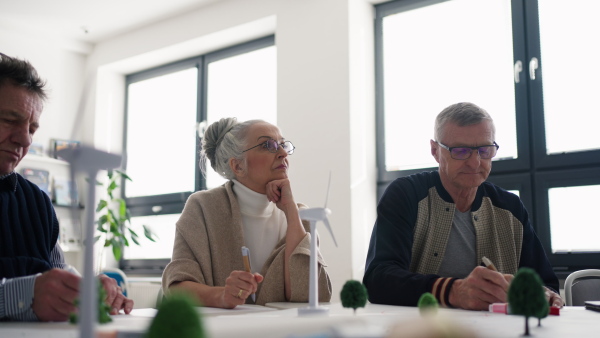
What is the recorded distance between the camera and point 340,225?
167 inches

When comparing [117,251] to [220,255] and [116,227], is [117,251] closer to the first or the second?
[116,227]

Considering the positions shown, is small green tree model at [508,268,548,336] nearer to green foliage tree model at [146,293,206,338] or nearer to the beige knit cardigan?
green foliage tree model at [146,293,206,338]

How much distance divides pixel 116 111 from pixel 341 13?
117 inches

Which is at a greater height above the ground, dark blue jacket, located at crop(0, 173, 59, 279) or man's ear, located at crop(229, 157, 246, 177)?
man's ear, located at crop(229, 157, 246, 177)

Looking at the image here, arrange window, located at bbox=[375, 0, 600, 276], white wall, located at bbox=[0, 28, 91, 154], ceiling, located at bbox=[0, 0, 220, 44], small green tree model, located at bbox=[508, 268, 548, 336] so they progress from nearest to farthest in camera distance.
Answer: small green tree model, located at bbox=[508, 268, 548, 336] < window, located at bbox=[375, 0, 600, 276] < ceiling, located at bbox=[0, 0, 220, 44] < white wall, located at bbox=[0, 28, 91, 154]

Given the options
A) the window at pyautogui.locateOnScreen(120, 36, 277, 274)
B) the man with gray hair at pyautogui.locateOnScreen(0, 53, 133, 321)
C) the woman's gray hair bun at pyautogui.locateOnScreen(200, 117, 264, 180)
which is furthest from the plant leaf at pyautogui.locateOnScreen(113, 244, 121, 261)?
the man with gray hair at pyautogui.locateOnScreen(0, 53, 133, 321)

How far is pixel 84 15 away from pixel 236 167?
3.79 metres

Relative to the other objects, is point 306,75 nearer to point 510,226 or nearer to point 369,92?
point 369,92

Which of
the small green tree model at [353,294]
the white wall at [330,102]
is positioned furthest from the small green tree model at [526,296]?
the white wall at [330,102]

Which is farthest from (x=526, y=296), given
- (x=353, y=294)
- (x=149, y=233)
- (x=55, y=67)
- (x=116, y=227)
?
(x=55, y=67)

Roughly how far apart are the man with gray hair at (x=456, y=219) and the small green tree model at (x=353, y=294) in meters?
0.68

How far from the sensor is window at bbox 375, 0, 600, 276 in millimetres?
3674

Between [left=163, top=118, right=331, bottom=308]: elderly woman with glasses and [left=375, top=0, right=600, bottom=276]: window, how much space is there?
6.81ft

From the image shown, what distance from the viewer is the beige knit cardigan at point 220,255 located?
6.45 ft
